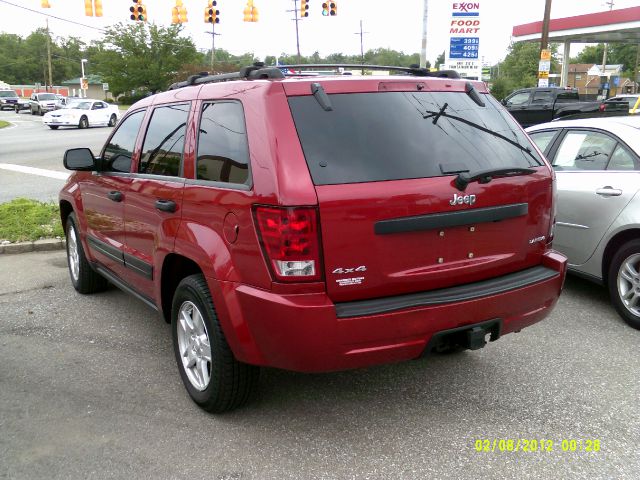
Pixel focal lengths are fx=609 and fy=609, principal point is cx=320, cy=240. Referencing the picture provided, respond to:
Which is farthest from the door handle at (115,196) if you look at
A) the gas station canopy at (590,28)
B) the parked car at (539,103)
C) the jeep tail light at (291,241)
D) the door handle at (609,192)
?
the gas station canopy at (590,28)

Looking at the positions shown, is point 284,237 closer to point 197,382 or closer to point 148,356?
point 197,382

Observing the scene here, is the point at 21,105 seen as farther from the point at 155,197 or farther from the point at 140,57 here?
the point at 155,197

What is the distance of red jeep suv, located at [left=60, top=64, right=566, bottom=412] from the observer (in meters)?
2.85

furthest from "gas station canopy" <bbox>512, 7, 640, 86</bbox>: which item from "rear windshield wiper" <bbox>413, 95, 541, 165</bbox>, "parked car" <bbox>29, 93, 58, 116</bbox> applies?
"parked car" <bbox>29, 93, 58, 116</bbox>

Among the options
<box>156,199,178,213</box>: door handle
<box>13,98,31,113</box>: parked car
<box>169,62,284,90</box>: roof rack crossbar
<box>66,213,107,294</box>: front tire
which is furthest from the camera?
<box>13,98,31,113</box>: parked car

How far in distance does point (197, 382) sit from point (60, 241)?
485cm

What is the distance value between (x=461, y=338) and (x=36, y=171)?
46.0ft

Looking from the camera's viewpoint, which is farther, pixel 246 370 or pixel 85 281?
pixel 85 281

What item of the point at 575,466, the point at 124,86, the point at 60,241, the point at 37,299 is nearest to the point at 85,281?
the point at 37,299

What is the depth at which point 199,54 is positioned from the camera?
67.8 meters

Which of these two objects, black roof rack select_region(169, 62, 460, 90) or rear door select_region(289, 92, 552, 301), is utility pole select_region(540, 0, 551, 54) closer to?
black roof rack select_region(169, 62, 460, 90)

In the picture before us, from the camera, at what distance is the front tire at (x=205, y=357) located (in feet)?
10.7

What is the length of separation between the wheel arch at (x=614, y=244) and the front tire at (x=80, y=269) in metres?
4.49
